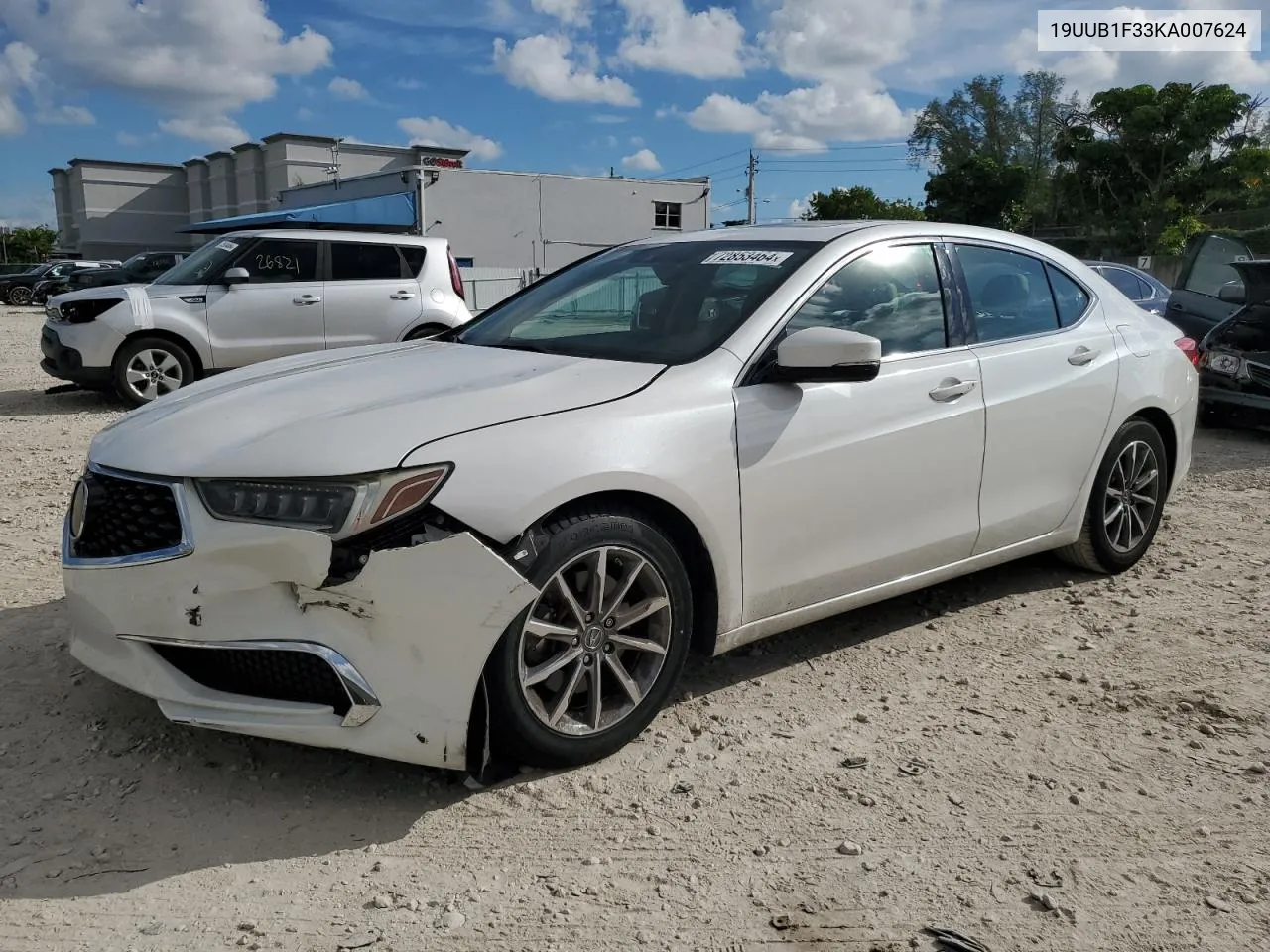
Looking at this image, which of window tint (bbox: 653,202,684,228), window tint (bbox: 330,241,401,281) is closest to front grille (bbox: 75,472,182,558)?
window tint (bbox: 330,241,401,281)

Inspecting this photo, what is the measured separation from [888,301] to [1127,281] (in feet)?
29.1

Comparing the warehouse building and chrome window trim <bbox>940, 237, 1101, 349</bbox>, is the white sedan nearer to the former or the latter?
chrome window trim <bbox>940, 237, 1101, 349</bbox>

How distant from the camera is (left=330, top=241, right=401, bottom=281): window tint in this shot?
10.6 m

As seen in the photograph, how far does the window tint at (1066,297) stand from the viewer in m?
4.61

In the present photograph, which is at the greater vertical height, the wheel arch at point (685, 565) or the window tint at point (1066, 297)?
the window tint at point (1066, 297)

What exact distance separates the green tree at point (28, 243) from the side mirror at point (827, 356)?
86741 mm

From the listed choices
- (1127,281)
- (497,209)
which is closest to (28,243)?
(497,209)

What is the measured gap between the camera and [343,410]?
299 centimetres

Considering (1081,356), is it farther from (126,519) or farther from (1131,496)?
(126,519)

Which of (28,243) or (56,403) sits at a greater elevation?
(28,243)

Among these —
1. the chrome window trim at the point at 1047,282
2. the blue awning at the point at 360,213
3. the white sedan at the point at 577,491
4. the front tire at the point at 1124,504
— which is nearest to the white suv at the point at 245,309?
the white sedan at the point at 577,491

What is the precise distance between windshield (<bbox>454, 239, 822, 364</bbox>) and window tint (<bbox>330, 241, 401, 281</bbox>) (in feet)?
22.0

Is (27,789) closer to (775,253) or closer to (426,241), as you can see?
(775,253)

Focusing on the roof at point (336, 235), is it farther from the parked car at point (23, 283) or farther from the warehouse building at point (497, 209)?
the parked car at point (23, 283)
